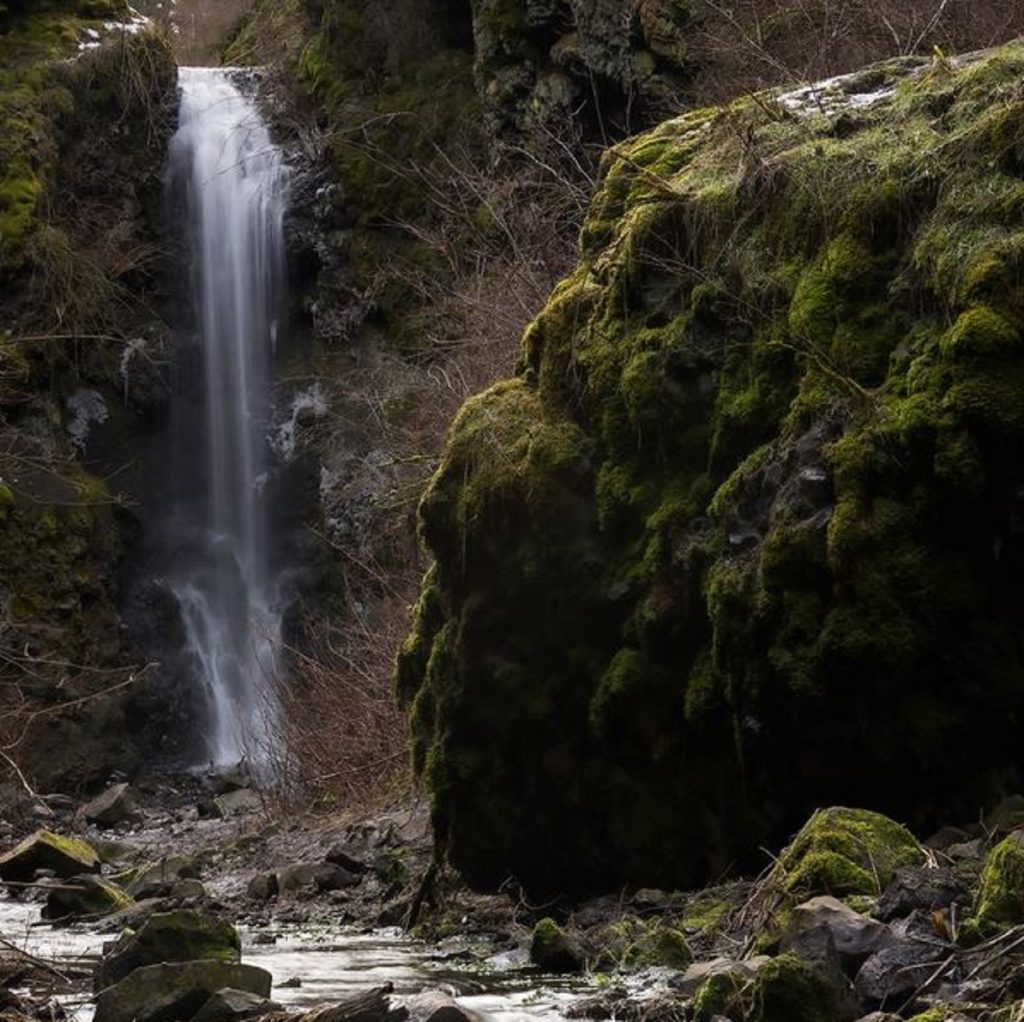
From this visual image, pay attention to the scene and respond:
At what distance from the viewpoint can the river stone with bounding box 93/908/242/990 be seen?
21.3 feet

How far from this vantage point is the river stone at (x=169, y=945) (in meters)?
6.48

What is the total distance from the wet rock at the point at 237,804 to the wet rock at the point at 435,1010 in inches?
470

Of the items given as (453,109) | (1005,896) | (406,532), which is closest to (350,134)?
(453,109)

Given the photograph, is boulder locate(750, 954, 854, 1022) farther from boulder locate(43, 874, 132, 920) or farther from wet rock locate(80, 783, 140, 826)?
wet rock locate(80, 783, 140, 826)

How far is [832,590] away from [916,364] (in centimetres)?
100

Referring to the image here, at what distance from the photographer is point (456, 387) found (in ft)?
49.2

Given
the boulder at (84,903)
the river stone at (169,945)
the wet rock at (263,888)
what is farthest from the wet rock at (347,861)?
the river stone at (169,945)

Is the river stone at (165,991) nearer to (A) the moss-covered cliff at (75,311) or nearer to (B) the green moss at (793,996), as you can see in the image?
(B) the green moss at (793,996)

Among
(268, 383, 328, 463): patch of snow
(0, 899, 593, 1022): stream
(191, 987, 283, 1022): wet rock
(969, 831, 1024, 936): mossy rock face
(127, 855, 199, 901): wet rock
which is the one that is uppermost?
(268, 383, 328, 463): patch of snow

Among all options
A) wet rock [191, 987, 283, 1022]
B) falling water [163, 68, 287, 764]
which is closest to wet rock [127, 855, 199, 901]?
wet rock [191, 987, 283, 1022]

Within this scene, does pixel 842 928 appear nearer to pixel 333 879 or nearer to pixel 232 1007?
pixel 232 1007

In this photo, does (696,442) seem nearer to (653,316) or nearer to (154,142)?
(653,316)

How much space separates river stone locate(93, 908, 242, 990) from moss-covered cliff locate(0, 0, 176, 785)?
1279 centimetres

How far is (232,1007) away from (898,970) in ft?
6.96
